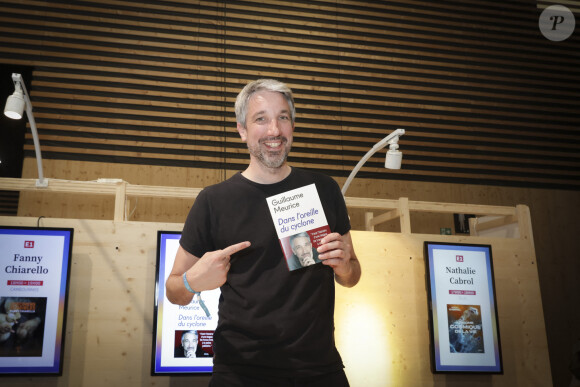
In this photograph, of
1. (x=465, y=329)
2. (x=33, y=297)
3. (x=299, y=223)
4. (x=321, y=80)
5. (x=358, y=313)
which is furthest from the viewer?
(x=321, y=80)

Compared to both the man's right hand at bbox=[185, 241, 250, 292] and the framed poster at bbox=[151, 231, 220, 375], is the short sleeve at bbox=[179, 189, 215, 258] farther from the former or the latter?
the framed poster at bbox=[151, 231, 220, 375]

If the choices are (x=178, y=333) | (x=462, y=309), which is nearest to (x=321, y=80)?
(x=462, y=309)

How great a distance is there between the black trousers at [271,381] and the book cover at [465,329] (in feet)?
7.43

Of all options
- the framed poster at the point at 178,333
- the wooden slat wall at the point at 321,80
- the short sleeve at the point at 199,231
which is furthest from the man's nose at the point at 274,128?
the wooden slat wall at the point at 321,80

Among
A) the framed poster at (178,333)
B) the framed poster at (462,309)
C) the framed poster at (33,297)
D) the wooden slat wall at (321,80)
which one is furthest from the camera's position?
the wooden slat wall at (321,80)

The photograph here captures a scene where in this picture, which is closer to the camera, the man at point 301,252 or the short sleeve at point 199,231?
the man at point 301,252

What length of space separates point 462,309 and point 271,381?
2471 mm

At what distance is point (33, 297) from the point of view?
9.06ft

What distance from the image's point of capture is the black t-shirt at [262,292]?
127 centimetres

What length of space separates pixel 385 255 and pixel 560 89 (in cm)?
426

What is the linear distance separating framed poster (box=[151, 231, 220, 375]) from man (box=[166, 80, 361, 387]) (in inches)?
58.7

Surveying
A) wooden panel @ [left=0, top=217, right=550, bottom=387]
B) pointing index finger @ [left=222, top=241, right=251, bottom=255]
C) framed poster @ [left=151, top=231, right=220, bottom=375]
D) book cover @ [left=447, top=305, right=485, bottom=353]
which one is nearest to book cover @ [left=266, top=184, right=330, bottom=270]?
pointing index finger @ [left=222, top=241, right=251, bottom=255]

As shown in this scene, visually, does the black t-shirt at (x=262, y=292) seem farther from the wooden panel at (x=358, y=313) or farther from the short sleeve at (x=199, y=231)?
the wooden panel at (x=358, y=313)

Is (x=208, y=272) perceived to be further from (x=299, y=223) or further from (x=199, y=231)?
(x=299, y=223)
